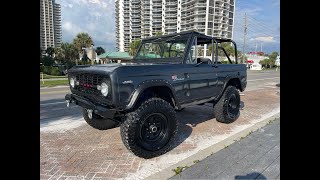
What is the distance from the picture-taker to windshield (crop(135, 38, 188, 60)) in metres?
4.94

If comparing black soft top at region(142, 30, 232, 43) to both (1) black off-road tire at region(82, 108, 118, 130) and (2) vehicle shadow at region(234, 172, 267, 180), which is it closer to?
(1) black off-road tire at region(82, 108, 118, 130)

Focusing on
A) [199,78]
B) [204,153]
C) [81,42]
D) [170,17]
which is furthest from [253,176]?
[170,17]

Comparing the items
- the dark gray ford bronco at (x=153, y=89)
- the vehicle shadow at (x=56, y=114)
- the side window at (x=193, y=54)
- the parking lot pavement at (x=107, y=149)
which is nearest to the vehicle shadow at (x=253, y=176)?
the parking lot pavement at (x=107, y=149)

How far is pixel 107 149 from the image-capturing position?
4199 millimetres

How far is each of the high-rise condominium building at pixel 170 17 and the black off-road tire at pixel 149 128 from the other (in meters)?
Answer: 84.8

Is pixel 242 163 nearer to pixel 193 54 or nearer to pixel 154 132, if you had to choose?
pixel 154 132

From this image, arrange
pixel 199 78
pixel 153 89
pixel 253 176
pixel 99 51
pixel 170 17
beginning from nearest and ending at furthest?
pixel 253 176 → pixel 153 89 → pixel 199 78 → pixel 99 51 → pixel 170 17

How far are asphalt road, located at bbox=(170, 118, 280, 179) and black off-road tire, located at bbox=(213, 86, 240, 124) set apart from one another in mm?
1223

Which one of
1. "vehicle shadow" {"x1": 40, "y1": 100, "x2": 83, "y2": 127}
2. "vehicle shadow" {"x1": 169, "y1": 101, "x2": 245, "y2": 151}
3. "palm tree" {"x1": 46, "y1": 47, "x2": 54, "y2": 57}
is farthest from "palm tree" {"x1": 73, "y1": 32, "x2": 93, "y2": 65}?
"vehicle shadow" {"x1": 169, "y1": 101, "x2": 245, "y2": 151}

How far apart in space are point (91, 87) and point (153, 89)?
1.05 metres
